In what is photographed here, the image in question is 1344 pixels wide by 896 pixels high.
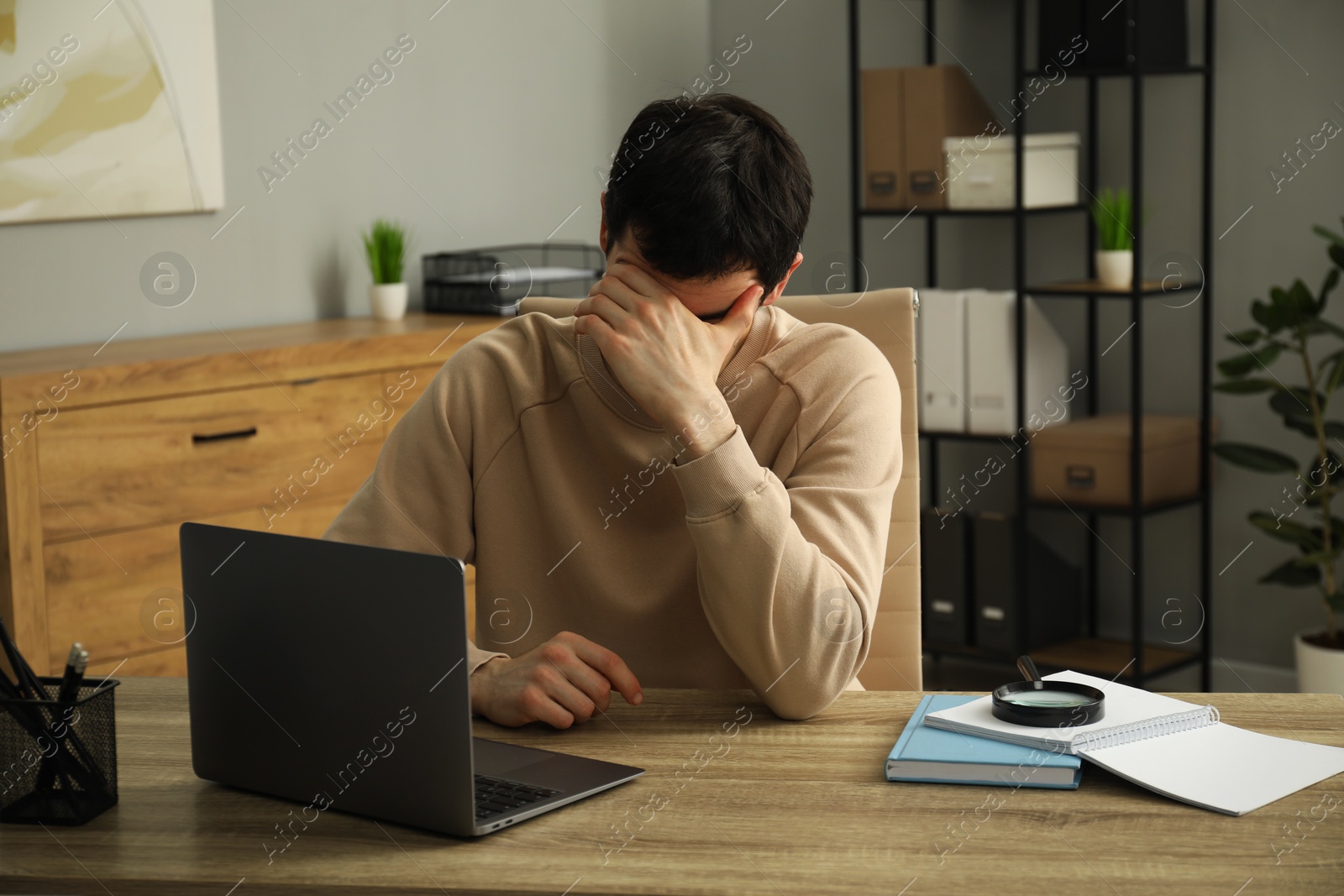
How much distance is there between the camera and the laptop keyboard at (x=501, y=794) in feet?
3.21

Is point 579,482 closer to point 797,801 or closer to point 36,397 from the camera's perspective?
point 797,801

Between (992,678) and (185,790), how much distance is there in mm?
3038

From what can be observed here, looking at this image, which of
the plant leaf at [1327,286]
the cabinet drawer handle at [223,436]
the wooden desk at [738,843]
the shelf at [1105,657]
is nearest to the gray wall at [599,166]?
the shelf at [1105,657]

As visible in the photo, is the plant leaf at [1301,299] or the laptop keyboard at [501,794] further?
the plant leaf at [1301,299]

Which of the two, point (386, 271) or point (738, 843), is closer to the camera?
point (738, 843)

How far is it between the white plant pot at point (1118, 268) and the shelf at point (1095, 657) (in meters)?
0.94

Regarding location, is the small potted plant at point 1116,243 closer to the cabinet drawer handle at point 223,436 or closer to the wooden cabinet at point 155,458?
the wooden cabinet at point 155,458

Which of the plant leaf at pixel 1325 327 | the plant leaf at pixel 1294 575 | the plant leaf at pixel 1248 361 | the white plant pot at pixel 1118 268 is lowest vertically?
the plant leaf at pixel 1294 575

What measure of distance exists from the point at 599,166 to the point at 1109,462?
5.76 feet

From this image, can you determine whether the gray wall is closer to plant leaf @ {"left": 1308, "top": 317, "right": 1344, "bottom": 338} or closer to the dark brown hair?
plant leaf @ {"left": 1308, "top": 317, "right": 1344, "bottom": 338}

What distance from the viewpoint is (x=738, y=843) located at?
93 centimetres

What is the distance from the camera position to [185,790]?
106 cm

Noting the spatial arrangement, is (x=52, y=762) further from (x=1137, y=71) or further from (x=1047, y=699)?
(x=1137, y=71)

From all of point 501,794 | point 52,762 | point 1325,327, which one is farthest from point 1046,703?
point 1325,327
